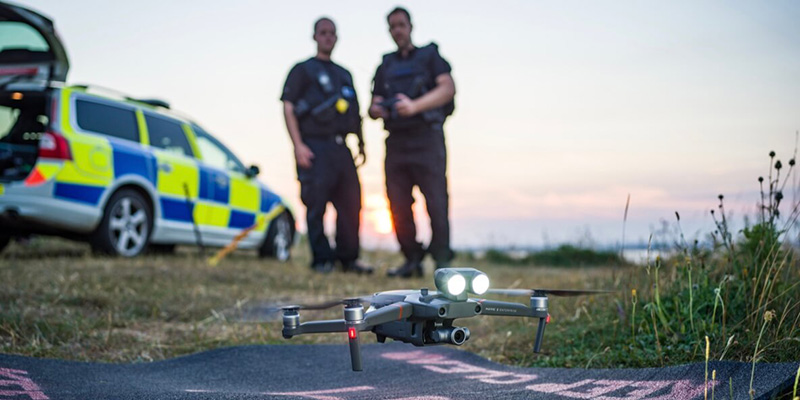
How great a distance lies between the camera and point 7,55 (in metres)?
6.21

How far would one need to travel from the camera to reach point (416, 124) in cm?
618

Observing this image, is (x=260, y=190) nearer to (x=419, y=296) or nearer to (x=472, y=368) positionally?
(x=472, y=368)

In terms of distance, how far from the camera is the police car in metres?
6.30

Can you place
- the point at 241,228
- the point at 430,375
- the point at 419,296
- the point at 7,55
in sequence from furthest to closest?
the point at 241,228
the point at 7,55
the point at 430,375
the point at 419,296

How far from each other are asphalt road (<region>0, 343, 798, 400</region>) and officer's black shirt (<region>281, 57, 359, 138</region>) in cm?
344

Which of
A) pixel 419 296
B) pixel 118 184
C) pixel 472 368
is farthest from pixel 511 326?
pixel 118 184

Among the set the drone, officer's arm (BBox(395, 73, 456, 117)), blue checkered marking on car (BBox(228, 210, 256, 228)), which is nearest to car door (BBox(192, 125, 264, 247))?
blue checkered marking on car (BBox(228, 210, 256, 228))

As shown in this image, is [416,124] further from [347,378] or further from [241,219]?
[347,378]

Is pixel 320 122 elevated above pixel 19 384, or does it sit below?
above

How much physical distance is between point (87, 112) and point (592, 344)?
5.19 meters

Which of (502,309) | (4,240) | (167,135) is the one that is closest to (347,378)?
(502,309)

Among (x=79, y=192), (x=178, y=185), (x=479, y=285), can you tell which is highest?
(x=178, y=185)

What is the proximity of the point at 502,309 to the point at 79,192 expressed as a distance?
5.31 meters

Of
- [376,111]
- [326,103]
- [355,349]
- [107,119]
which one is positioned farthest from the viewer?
[107,119]
